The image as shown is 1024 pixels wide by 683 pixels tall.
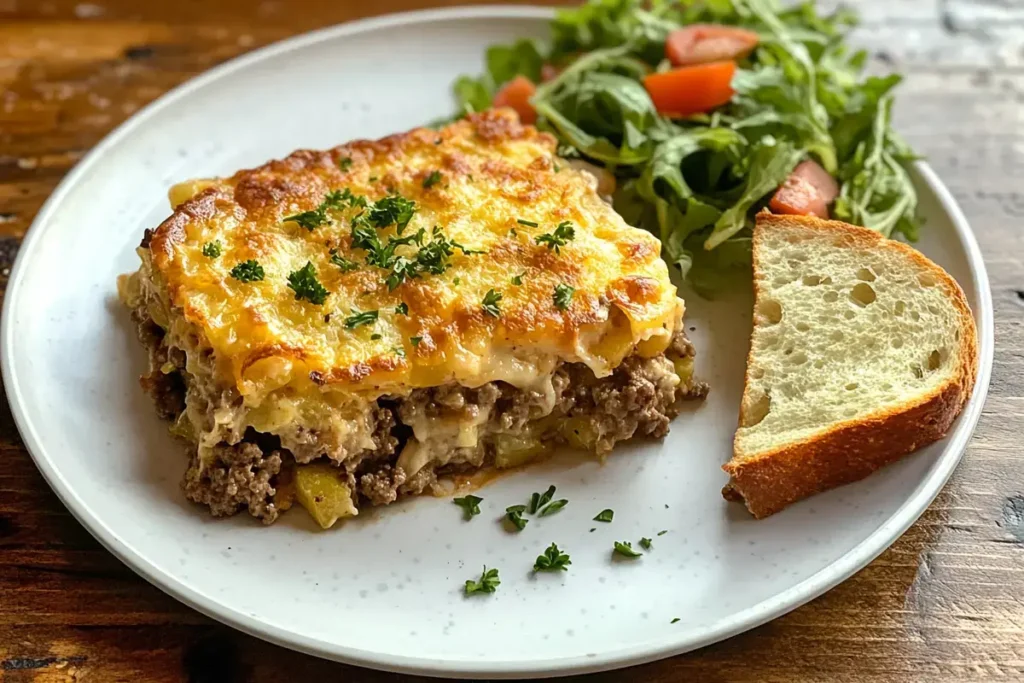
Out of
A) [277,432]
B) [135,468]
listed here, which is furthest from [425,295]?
[135,468]

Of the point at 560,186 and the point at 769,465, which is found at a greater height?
the point at 560,186

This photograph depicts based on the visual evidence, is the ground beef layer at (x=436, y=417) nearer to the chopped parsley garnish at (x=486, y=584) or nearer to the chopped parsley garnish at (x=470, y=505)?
the chopped parsley garnish at (x=470, y=505)

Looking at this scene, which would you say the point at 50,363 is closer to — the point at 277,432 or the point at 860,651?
the point at 277,432

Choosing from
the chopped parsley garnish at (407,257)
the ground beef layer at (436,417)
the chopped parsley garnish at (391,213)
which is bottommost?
the ground beef layer at (436,417)

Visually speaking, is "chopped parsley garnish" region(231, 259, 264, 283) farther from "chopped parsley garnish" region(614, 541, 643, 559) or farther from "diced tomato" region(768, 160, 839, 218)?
"diced tomato" region(768, 160, 839, 218)

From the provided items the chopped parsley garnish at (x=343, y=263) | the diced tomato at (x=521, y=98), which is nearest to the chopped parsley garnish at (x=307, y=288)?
the chopped parsley garnish at (x=343, y=263)

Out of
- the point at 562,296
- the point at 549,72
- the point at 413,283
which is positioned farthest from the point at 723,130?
the point at 413,283
